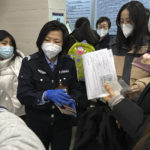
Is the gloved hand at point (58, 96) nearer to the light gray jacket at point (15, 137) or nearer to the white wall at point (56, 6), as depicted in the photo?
the light gray jacket at point (15, 137)

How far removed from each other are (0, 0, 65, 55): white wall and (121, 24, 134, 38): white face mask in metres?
1.30

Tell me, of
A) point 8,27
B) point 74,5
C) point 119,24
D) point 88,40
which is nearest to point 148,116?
point 119,24

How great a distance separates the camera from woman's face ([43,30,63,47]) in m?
1.19

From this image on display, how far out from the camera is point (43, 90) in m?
1.19

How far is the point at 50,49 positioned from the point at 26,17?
5.22 ft

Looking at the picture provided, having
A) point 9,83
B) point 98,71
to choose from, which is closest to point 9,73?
point 9,83

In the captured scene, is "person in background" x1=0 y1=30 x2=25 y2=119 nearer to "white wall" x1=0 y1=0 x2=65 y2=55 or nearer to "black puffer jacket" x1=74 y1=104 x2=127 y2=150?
"white wall" x1=0 y1=0 x2=65 y2=55

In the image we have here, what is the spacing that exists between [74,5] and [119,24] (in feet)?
9.16

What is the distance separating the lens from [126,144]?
816 millimetres

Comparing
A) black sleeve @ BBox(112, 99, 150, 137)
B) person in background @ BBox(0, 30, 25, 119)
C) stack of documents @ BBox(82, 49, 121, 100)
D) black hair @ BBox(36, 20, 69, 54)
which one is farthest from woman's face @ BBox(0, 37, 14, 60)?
black sleeve @ BBox(112, 99, 150, 137)

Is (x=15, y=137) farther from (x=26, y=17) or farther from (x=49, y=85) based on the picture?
(x=26, y=17)

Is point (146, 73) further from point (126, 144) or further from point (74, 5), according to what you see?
point (74, 5)

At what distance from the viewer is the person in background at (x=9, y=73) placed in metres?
1.58

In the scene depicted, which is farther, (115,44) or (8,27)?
(8,27)
